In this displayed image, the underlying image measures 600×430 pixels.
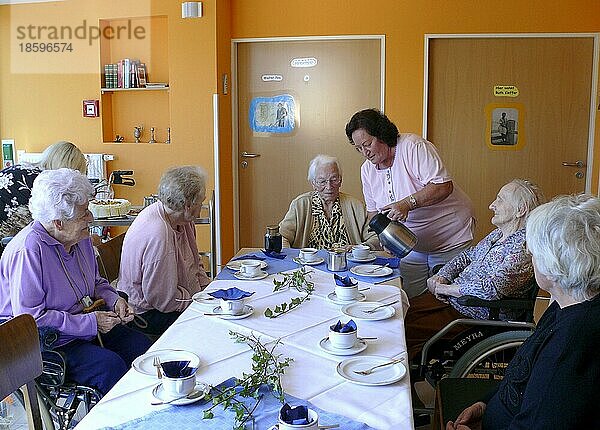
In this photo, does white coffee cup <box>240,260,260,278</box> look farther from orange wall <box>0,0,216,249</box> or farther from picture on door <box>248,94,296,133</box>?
picture on door <box>248,94,296,133</box>

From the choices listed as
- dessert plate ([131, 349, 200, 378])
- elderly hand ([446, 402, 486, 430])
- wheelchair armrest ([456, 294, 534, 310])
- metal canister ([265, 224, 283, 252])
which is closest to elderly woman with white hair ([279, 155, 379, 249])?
metal canister ([265, 224, 283, 252])

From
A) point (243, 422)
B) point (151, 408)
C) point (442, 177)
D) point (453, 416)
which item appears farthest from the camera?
point (442, 177)

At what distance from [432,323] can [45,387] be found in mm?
1635

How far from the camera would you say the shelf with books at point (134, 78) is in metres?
5.63

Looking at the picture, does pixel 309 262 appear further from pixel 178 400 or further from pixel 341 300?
pixel 178 400

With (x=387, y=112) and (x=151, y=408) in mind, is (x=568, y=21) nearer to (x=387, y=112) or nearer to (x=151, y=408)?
(x=387, y=112)

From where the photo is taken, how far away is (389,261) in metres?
3.17

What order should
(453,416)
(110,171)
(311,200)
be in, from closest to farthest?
(453,416)
(311,200)
(110,171)

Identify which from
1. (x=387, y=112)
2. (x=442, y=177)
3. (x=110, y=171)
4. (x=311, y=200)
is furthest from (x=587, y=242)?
(x=110, y=171)

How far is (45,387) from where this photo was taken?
2330 mm

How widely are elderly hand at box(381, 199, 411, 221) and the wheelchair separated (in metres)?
0.63

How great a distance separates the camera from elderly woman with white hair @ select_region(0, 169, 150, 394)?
232cm

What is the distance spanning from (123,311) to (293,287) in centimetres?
68

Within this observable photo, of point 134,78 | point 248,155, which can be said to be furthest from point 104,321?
point 134,78
